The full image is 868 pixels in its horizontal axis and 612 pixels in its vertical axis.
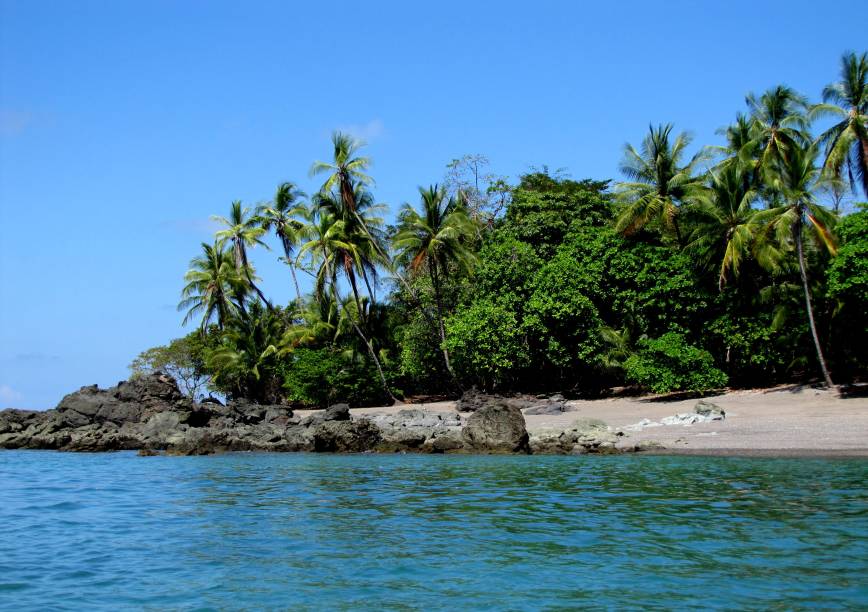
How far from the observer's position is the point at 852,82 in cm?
3144

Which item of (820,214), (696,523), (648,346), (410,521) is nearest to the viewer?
(696,523)

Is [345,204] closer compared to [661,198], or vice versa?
[661,198]

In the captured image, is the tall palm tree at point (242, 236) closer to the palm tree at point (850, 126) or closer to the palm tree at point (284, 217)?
the palm tree at point (284, 217)

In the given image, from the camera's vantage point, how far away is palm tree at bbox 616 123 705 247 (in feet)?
105

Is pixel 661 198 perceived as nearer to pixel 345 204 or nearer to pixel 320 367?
pixel 345 204

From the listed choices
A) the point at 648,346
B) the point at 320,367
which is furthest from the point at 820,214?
the point at 320,367

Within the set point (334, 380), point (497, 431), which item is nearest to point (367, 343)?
point (334, 380)

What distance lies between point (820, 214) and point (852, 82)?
9.92 metres

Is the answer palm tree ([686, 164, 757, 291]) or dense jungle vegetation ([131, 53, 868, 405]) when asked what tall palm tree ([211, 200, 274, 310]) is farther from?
palm tree ([686, 164, 757, 291])

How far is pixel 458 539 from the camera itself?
1055 cm

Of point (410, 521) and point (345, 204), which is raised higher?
point (345, 204)

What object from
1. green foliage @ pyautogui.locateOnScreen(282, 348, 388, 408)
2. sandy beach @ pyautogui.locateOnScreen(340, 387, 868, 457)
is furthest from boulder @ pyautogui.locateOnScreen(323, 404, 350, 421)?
→ green foliage @ pyautogui.locateOnScreen(282, 348, 388, 408)

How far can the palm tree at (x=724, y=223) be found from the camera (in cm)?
2805

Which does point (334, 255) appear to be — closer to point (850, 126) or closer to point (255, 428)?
point (255, 428)
